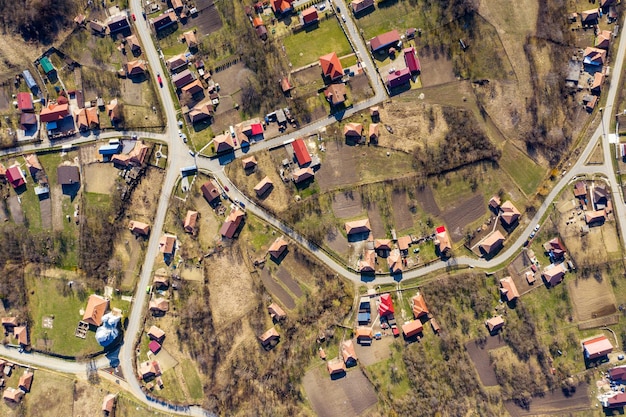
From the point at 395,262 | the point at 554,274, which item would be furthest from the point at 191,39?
the point at 554,274

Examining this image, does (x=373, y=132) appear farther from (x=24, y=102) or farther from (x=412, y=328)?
(x=24, y=102)

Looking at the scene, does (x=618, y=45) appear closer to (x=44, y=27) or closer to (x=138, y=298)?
(x=138, y=298)

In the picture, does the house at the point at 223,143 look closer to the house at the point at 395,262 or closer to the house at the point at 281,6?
the house at the point at 281,6

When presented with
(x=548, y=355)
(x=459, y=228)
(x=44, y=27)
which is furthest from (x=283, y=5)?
(x=548, y=355)

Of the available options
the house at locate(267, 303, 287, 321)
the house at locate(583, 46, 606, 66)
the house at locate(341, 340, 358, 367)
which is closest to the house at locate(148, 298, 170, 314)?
the house at locate(267, 303, 287, 321)

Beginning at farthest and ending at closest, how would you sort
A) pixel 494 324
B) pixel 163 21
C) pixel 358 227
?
1. pixel 163 21
2. pixel 358 227
3. pixel 494 324

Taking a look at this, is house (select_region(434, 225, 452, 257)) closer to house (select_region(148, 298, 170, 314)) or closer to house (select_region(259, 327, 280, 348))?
house (select_region(259, 327, 280, 348))
